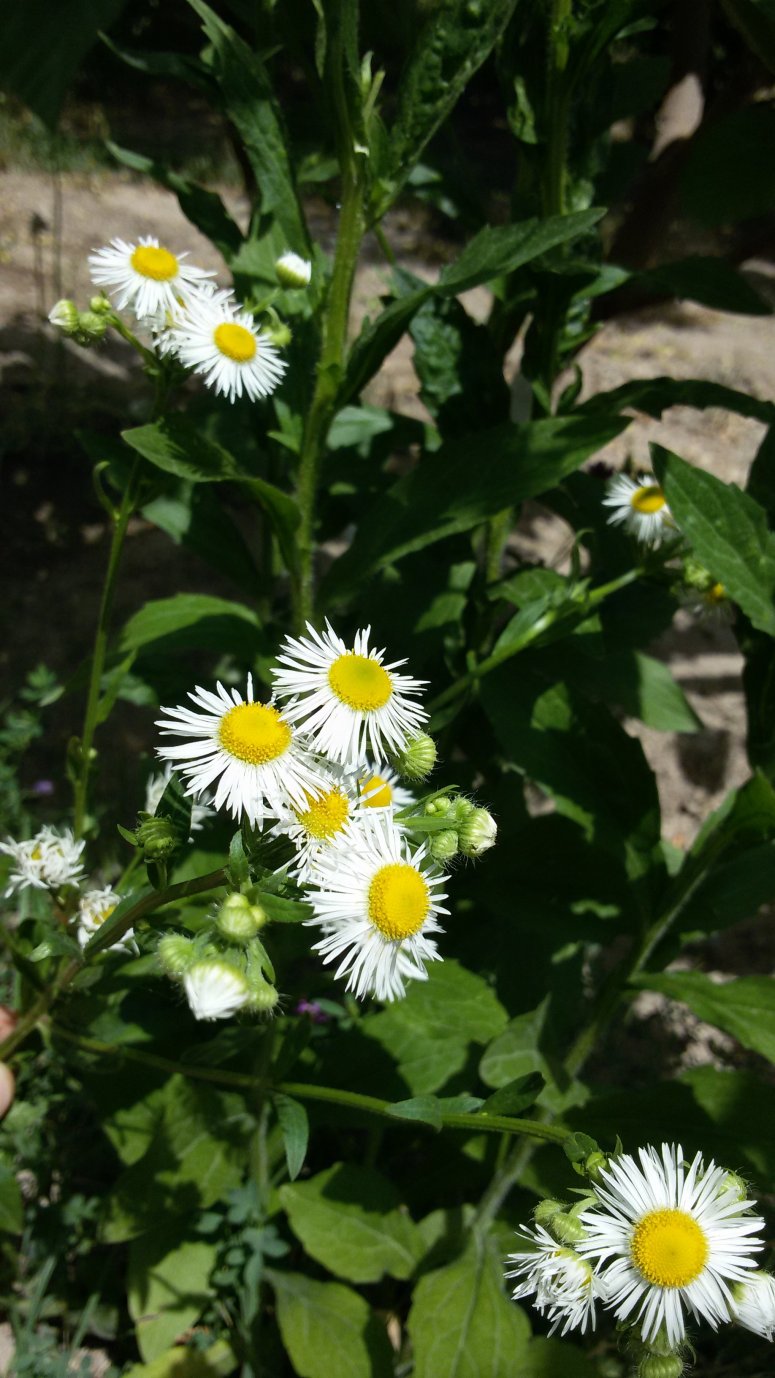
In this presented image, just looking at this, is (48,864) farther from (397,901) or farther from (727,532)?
(727,532)

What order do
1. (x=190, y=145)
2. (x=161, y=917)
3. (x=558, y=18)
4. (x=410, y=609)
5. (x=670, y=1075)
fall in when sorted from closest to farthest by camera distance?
(x=161, y=917)
(x=558, y=18)
(x=410, y=609)
(x=670, y=1075)
(x=190, y=145)

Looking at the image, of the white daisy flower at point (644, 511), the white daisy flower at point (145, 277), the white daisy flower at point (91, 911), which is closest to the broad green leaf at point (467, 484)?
the white daisy flower at point (644, 511)

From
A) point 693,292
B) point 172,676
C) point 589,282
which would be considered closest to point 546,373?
point 589,282

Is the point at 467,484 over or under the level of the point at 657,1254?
over

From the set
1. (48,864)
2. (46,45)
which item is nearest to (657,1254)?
(48,864)

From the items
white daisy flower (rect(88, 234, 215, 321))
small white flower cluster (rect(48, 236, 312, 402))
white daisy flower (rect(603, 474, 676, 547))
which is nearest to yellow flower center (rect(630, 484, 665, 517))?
white daisy flower (rect(603, 474, 676, 547))

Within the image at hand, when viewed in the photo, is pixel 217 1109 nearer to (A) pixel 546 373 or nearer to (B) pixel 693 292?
(A) pixel 546 373
